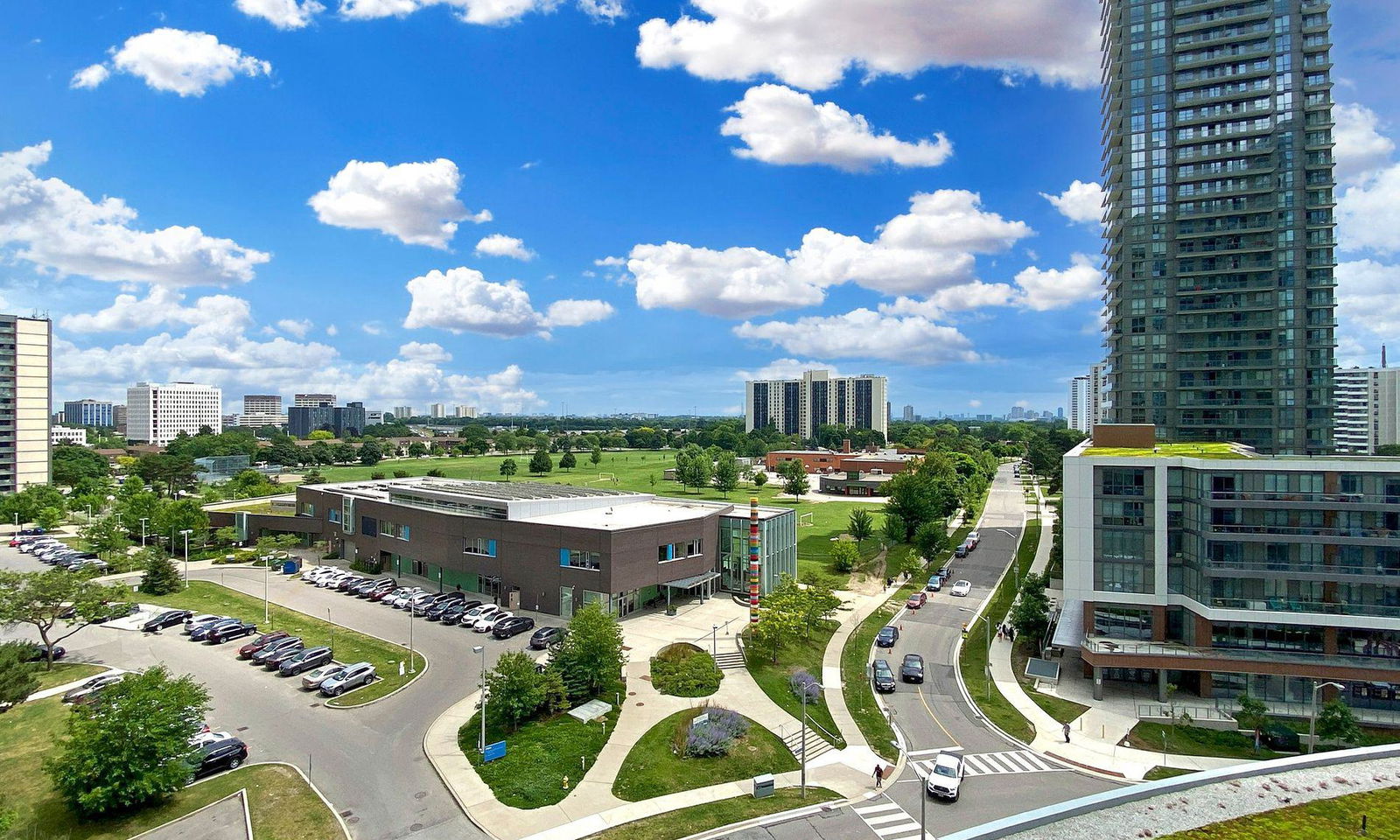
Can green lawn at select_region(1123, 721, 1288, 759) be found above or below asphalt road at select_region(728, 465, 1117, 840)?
below

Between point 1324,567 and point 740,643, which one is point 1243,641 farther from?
point 740,643

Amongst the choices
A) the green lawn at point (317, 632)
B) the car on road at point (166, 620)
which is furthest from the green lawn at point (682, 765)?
the car on road at point (166, 620)

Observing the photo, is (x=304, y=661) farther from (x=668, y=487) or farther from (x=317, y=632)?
(x=668, y=487)

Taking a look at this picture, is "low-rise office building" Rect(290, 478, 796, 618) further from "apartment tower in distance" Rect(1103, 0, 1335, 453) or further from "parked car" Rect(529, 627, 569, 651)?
"apartment tower in distance" Rect(1103, 0, 1335, 453)

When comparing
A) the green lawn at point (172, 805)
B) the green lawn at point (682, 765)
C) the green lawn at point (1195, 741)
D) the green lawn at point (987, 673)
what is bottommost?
the green lawn at point (1195, 741)

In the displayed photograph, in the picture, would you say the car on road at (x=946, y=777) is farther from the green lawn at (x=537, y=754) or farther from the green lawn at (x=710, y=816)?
the green lawn at (x=537, y=754)

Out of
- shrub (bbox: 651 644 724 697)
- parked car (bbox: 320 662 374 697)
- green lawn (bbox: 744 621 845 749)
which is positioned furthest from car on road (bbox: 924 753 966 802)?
parked car (bbox: 320 662 374 697)
